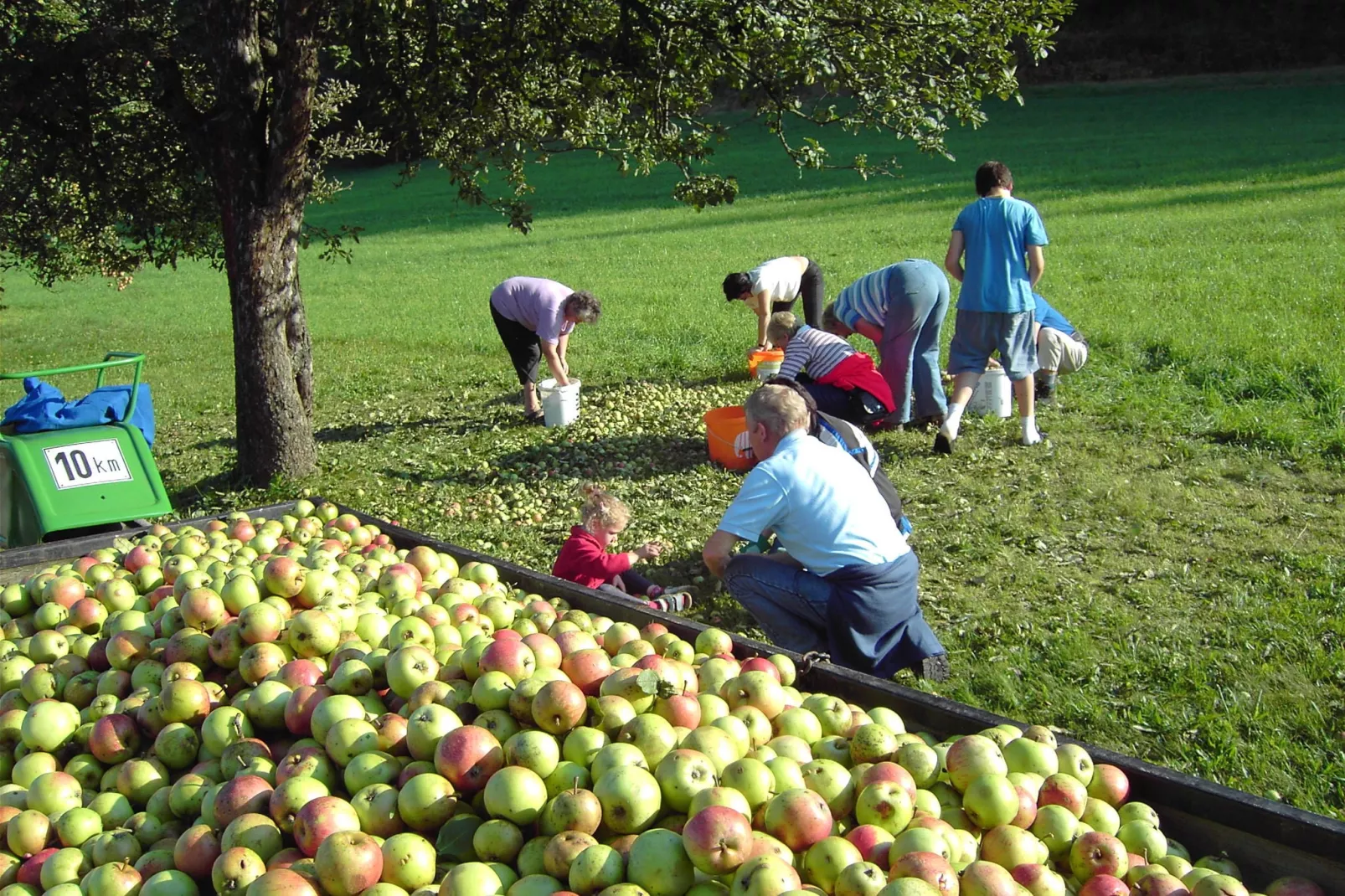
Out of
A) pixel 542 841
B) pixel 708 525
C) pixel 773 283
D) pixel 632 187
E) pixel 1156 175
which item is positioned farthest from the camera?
pixel 632 187

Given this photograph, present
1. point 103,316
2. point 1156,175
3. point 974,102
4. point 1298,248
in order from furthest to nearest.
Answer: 1. point 1156,175
2. point 103,316
3. point 1298,248
4. point 974,102

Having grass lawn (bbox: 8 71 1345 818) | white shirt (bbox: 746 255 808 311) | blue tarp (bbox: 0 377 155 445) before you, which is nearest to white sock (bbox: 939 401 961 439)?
grass lawn (bbox: 8 71 1345 818)

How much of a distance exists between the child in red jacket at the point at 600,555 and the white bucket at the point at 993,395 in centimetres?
402

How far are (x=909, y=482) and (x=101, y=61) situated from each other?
6488 millimetres

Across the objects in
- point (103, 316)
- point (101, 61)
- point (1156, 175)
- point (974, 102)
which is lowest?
point (103, 316)

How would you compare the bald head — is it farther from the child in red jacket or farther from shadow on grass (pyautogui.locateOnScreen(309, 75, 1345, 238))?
shadow on grass (pyautogui.locateOnScreen(309, 75, 1345, 238))

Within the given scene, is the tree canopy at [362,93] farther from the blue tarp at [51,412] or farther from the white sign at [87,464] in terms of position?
the white sign at [87,464]

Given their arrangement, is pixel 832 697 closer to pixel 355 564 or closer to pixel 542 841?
pixel 542 841

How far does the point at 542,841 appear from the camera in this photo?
7.91 feet

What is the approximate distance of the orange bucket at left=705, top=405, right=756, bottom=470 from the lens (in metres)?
8.05

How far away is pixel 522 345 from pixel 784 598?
5.74 metres

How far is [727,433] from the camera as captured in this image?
808 centimetres

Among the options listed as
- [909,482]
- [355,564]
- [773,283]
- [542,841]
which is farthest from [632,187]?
[542,841]

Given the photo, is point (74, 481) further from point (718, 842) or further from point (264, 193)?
point (718, 842)
